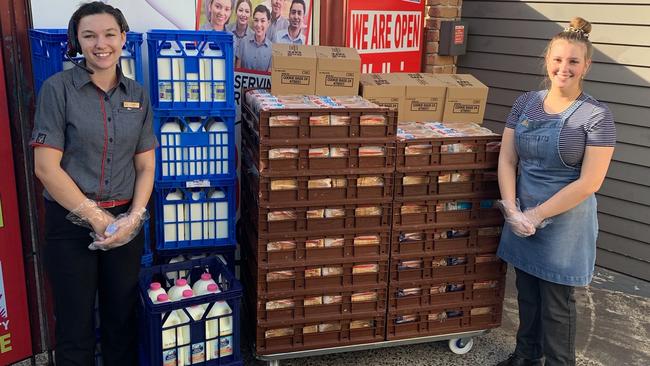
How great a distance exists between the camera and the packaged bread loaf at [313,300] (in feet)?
12.0

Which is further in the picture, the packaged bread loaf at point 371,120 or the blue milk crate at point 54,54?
the packaged bread loaf at point 371,120

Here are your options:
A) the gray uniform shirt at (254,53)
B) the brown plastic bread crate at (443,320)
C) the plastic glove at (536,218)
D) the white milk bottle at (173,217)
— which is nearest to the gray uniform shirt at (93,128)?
the white milk bottle at (173,217)

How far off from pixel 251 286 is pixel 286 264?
409 mm

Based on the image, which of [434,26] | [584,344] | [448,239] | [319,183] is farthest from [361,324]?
[434,26]

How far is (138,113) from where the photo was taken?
305 centimetres

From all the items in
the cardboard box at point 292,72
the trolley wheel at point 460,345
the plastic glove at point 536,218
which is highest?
the cardboard box at point 292,72

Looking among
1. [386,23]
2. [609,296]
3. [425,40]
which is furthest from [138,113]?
[609,296]

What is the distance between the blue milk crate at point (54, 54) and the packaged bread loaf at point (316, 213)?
1237 mm

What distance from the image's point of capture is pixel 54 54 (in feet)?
10.4

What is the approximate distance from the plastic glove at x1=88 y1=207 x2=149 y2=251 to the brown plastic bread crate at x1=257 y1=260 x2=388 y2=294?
77 centimetres

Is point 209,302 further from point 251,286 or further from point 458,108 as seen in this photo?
point 458,108

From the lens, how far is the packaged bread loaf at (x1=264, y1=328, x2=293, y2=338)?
363 cm

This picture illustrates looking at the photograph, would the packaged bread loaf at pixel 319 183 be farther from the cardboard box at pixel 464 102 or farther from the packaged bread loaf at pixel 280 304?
the cardboard box at pixel 464 102

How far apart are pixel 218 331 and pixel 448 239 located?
5.01 ft
